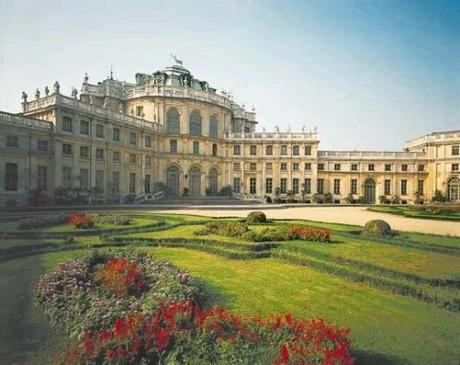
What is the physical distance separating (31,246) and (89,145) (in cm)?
2126

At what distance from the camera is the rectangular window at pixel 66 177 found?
25006 mm

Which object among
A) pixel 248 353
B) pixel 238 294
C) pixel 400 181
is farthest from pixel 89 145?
pixel 400 181

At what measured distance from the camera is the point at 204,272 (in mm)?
8031

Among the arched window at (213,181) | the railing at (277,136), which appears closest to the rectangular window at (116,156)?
the arched window at (213,181)

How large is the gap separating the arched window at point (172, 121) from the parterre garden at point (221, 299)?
3259 cm

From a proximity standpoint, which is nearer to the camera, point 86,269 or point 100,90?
point 86,269

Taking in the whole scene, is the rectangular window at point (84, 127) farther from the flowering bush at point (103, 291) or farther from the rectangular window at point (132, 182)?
the flowering bush at point (103, 291)

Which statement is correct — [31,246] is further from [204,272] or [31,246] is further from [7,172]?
[7,172]

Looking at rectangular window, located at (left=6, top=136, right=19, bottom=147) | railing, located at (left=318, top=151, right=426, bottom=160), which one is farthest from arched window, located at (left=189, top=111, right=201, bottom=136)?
rectangular window, located at (left=6, top=136, right=19, bottom=147)

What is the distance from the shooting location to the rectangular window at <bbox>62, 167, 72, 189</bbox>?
25.0m

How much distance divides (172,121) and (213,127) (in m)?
6.74

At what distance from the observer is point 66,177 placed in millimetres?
25141

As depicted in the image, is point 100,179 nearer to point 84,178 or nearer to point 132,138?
point 84,178

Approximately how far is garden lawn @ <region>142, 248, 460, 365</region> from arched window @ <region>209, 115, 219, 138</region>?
126 ft
